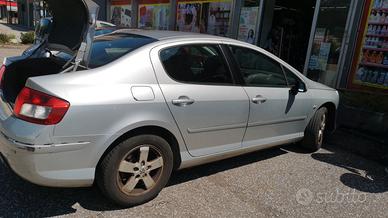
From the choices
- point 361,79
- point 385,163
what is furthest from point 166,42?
point 361,79

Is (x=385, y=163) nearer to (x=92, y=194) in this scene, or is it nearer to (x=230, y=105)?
(x=230, y=105)

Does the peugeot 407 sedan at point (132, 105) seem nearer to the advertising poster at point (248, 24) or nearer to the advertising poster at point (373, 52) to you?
the advertising poster at point (373, 52)

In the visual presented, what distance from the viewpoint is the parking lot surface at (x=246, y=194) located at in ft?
9.70

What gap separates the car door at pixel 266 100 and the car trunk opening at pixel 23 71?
182 centimetres

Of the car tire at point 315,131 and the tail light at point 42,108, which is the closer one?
the tail light at point 42,108

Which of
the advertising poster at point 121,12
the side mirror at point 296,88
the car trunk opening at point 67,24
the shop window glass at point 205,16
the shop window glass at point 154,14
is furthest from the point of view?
the advertising poster at point 121,12

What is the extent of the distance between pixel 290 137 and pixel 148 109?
2217mm

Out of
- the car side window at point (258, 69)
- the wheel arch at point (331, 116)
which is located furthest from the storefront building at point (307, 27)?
the car side window at point (258, 69)

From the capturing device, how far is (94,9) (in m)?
2.96

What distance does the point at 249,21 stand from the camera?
940 cm

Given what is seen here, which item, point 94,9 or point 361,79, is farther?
point 361,79

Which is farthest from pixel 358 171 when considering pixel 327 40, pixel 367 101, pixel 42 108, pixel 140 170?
pixel 327 40

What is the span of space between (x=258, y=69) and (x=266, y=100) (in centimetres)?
39

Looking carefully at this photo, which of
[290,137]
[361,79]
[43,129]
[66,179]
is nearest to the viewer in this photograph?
[43,129]
